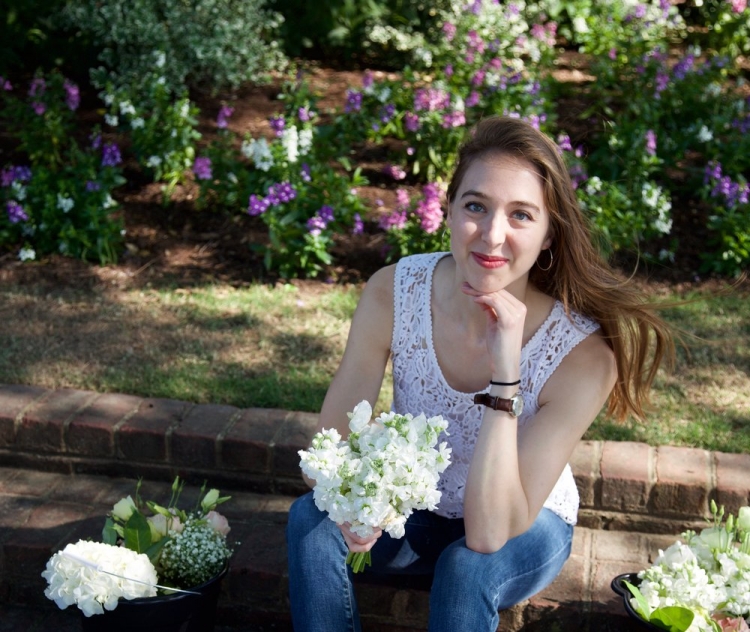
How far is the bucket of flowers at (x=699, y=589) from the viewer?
2.17 m

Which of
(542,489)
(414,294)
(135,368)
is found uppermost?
(414,294)

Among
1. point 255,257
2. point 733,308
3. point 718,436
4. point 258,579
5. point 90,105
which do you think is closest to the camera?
point 258,579

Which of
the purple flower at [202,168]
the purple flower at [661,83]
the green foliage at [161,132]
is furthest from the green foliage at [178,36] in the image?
the purple flower at [661,83]

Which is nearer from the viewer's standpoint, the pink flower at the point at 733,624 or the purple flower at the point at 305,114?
the pink flower at the point at 733,624

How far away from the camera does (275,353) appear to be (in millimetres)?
3699

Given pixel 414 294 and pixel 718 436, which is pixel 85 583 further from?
pixel 718 436

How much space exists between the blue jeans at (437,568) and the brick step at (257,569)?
7.6 inches

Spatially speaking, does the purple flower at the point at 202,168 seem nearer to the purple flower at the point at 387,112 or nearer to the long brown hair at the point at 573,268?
the purple flower at the point at 387,112

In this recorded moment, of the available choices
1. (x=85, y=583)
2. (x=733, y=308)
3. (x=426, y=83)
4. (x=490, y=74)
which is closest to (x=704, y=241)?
(x=733, y=308)

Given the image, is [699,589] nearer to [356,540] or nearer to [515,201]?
[356,540]

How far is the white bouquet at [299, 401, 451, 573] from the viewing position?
1.89m

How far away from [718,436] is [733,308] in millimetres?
1183

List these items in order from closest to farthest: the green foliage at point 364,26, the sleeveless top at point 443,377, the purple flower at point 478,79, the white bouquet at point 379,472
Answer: the white bouquet at point 379,472 → the sleeveless top at point 443,377 → the purple flower at point 478,79 → the green foliage at point 364,26

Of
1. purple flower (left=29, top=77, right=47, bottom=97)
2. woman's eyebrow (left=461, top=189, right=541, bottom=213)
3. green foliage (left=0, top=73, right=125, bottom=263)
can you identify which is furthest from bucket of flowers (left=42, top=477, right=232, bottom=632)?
purple flower (left=29, top=77, right=47, bottom=97)
